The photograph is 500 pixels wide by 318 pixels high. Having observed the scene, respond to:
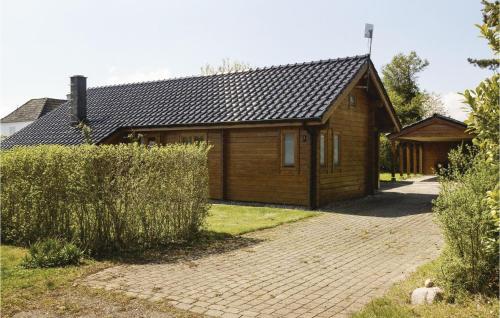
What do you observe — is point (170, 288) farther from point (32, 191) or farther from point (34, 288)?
point (32, 191)

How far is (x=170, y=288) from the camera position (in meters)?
6.45

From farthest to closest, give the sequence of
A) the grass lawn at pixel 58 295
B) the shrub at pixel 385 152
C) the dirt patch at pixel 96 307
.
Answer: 1. the shrub at pixel 385 152
2. the grass lawn at pixel 58 295
3. the dirt patch at pixel 96 307

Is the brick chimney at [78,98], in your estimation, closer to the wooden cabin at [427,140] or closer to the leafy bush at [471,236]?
the wooden cabin at [427,140]

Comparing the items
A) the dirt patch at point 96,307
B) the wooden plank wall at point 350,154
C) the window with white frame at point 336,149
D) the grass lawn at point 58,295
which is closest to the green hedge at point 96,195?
the grass lawn at point 58,295

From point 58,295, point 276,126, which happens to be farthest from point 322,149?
point 58,295

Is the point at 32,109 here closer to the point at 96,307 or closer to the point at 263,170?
the point at 263,170

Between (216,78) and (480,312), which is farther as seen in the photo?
(216,78)

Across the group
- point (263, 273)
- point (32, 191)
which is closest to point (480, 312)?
point (263, 273)

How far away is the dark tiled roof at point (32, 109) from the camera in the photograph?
55284mm

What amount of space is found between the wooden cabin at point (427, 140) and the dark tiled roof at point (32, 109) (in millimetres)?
41311

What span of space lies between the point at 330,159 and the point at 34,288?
38.6 feet

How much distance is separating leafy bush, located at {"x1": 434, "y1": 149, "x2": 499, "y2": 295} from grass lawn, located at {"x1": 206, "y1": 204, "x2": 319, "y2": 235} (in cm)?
571

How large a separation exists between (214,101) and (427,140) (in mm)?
20195

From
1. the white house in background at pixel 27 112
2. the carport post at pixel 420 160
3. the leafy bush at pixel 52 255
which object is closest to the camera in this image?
A: the leafy bush at pixel 52 255
